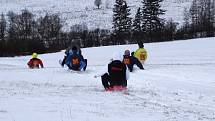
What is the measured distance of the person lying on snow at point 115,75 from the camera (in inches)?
590

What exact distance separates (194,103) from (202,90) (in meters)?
3.18

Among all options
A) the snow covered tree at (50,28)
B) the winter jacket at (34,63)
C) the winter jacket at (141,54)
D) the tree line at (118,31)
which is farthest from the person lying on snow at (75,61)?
the snow covered tree at (50,28)

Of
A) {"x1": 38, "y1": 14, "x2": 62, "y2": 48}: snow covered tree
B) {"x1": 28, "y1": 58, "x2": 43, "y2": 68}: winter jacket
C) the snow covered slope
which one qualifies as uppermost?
the snow covered slope

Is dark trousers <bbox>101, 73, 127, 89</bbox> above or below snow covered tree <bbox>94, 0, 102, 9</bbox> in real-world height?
below

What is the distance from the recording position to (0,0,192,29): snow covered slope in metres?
123

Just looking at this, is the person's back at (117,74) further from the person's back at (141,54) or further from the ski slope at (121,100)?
the person's back at (141,54)

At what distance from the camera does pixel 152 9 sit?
289 ft

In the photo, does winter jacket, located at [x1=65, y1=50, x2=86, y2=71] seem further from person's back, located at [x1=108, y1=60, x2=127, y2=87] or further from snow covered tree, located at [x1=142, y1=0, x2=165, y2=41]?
snow covered tree, located at [x1=142, y1=0, x2=165, y2=41]

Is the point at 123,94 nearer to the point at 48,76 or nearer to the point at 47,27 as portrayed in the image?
the point at 48,76

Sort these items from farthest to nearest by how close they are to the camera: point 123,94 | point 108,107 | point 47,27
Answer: point 47,27 → point 123,94 → point 108,107

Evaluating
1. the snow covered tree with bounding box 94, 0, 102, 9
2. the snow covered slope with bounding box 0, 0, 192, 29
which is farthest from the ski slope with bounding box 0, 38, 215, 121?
the snow covered tree with bounding box 94, 0, 102, 9

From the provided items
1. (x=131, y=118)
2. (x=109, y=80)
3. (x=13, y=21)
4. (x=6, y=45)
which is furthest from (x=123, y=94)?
(x=13, y=21)

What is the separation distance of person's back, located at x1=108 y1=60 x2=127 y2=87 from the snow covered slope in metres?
99.2

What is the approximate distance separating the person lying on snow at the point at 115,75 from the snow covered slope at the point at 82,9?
99227mm
